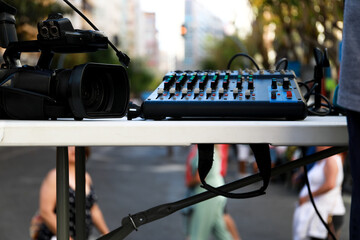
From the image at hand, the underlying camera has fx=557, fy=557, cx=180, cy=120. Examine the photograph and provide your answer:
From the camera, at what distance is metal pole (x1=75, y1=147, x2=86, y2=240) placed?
1.44m

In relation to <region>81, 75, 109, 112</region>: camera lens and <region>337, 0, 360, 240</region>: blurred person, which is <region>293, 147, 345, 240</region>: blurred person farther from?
<region>337, 0, 360, 240</region>: blurred person

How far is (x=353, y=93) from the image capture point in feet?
2.73

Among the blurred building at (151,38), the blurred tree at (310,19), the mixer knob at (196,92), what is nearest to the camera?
the mixer knob at (196,92)

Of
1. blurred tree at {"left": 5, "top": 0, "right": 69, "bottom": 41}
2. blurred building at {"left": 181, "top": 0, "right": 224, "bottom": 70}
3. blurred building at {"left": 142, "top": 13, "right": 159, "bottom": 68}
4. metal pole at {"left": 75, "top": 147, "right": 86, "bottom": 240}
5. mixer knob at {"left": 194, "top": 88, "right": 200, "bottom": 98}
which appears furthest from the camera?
blurred building at {"left": 181, "top": 0, "right": 224, "bottom": 70}

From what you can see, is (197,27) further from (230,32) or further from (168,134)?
(168,134)

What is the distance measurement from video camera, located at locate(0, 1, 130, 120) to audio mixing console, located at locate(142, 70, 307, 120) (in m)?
0.13

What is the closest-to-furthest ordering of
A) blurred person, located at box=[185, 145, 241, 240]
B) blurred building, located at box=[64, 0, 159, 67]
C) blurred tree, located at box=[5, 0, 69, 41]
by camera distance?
blurred person, located at box=[185, 145, 241, 240] < blurred tree, located at box=[5, 0, 69, 41] < blurred building, located at box=[64, 0, 159, 67]

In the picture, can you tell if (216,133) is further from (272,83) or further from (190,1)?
(190,1)

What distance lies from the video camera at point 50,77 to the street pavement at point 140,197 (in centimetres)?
634

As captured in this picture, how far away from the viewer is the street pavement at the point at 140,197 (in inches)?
316

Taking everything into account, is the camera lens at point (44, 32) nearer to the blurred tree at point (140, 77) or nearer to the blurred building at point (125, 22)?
the blurred building at point (125, 22)

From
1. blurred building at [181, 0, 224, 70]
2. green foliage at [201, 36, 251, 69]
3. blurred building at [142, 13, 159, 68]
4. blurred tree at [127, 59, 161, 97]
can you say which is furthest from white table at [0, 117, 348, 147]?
blurred building at [181, 0, 224, 70]

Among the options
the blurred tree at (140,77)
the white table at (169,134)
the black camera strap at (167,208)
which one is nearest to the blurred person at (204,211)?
the black camera strap at (167,208)

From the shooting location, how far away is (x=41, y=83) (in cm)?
117
